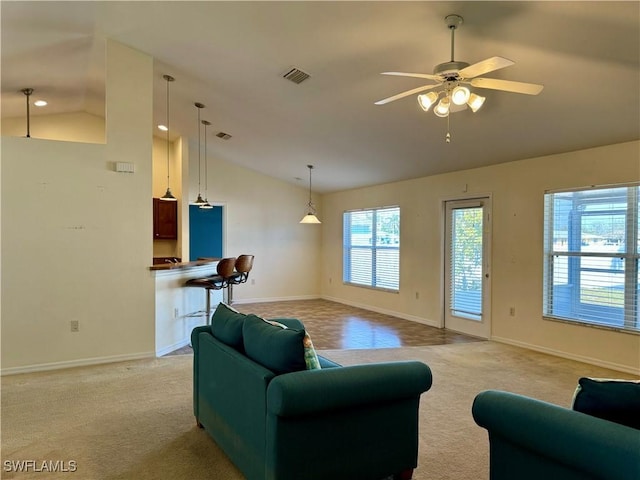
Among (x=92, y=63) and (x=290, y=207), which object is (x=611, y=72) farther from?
(x=290, y=207)

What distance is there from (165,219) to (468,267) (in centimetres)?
542

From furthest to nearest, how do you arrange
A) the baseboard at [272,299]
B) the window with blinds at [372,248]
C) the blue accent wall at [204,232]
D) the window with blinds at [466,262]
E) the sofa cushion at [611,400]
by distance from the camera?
the baseboard at [272,299] < the blue accent wall at [204,232] < the window with blinds at [372,248] < the window with blinds at [466,262] < the sofa cushion at [611,400]

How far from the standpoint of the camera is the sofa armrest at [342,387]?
1839 millimetres

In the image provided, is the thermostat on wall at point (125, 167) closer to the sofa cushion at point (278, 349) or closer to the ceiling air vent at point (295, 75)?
the ceiling air vent at point (295, 75)

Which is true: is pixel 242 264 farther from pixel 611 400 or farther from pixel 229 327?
pixel 611 400

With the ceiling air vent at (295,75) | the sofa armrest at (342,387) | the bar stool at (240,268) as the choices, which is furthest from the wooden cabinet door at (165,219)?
the sofa armrest at (342,387)

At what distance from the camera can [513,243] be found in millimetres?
5473

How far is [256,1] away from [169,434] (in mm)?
3203

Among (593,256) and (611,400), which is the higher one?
(593,256)

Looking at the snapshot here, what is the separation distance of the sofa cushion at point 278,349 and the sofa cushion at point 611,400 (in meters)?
1.18

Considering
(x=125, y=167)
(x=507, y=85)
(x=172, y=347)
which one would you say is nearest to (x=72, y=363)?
(x=172, y=347)

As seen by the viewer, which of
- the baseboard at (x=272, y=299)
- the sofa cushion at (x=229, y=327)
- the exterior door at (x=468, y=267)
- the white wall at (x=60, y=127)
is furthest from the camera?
the baseboard at (x=272, y=299)

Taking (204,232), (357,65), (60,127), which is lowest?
(204,232)

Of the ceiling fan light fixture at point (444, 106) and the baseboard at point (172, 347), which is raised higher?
the ceiling fan light fixture at point (444, 106)
